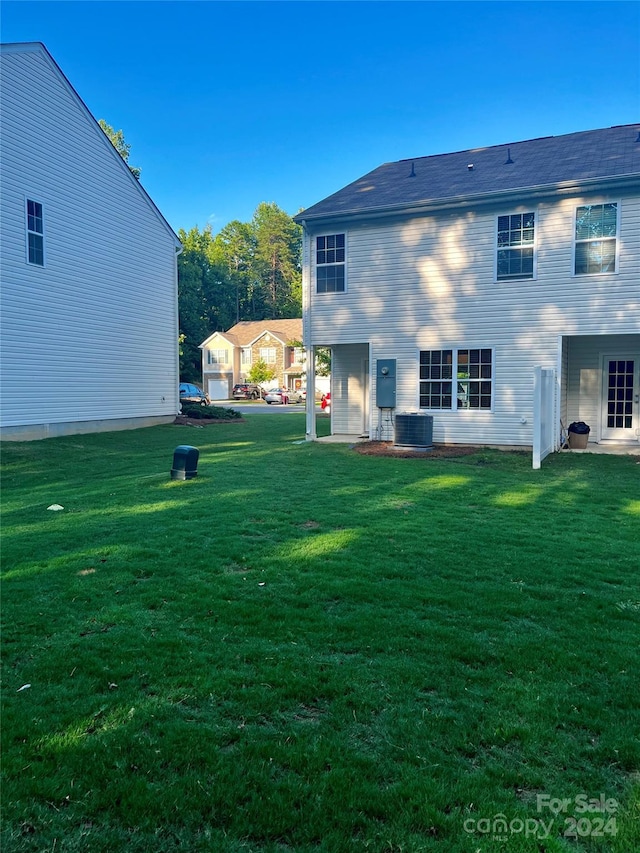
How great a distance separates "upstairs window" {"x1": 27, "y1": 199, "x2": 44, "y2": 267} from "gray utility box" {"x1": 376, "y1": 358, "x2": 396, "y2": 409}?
9306 millimetres

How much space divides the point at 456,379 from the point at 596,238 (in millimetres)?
4267

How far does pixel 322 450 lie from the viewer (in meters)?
13.7

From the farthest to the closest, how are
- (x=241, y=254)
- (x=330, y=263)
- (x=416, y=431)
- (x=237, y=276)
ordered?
1. (x=241, y=254)
2. (x=237, y=276)
3. (x=330, y=263)
4. (x=416, y=431)

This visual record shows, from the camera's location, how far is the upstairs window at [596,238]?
12.2 m

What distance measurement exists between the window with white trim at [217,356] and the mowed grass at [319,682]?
155 ft

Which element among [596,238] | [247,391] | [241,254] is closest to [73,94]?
[596,238]

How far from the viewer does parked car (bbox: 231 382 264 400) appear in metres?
49.0

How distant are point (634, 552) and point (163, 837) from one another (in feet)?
16.5

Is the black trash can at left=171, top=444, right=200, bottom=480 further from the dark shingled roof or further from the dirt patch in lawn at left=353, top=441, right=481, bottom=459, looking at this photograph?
the dark shingled roof

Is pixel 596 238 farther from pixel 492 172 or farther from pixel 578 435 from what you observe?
pixel 578 435

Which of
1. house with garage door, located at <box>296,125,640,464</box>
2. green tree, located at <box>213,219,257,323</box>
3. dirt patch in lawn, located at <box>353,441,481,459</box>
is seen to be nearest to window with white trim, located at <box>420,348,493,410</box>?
house with garage door, located at <box>296,125,640,464</box>

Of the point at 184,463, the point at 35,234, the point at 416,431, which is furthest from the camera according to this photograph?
the point at 35,234

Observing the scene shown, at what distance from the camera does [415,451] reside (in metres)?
13.0

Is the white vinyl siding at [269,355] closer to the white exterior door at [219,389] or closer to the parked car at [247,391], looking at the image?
the parked car at [247,391]
